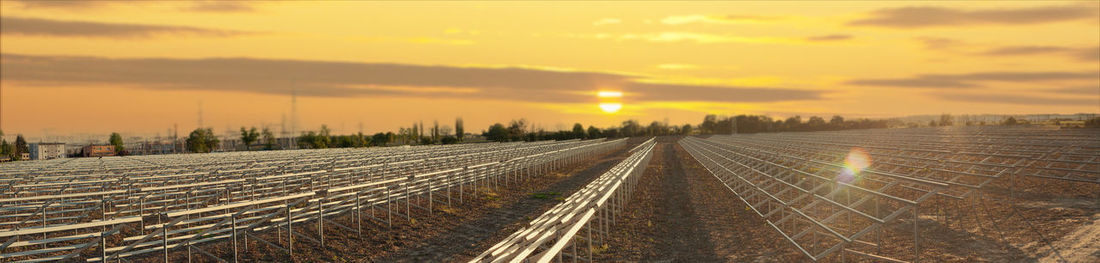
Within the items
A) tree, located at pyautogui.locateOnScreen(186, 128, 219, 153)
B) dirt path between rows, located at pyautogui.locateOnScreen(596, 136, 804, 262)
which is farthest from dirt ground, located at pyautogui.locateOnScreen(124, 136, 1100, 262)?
tree, located at pyautogui.locateOnScreen(186, 128, 219, 153)

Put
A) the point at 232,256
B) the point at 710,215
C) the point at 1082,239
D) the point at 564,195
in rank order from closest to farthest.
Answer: the point at 1082,239, the point at 232,256, the point at 710,215, the point at 564,195

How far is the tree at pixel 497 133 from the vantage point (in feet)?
518

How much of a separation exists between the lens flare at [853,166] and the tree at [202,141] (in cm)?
11923

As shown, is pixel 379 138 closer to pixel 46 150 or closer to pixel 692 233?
pixel 46 150

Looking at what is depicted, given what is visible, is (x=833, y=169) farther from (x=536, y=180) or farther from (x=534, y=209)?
(x=536, y=180)

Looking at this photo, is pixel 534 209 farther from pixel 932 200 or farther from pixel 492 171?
pixel 932 200

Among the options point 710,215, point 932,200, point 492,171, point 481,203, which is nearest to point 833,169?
point 932,200

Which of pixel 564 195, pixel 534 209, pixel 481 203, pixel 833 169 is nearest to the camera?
pixel 833 169

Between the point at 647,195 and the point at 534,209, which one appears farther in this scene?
the point at 647,195

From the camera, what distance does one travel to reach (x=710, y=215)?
19859mm

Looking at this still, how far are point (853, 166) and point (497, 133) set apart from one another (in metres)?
140

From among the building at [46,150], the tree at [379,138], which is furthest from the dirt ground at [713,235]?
the building at [46,150]

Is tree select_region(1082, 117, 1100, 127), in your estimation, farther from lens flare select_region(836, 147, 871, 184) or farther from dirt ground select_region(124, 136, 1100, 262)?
dirt ground select_region(124, 136, 1100, 262)

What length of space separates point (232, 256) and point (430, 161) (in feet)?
66.2
